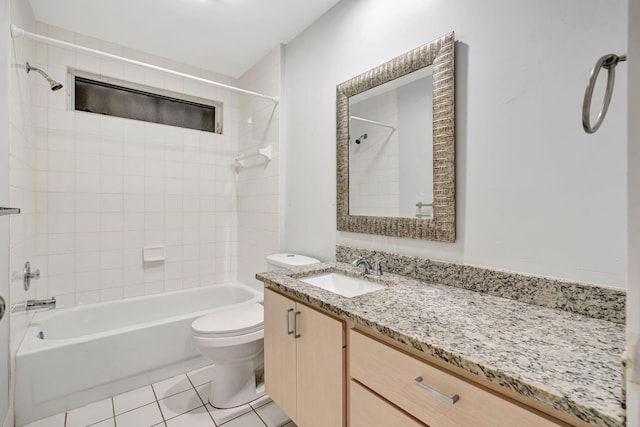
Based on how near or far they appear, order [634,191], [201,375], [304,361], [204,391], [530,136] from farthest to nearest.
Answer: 1. [201,375]
2. [204,391]
3. [304,361]
4. [530,136]
5. [634,191]

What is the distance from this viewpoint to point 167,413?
1675 mm

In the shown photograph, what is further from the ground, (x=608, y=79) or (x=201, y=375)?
(x=608, y=79)

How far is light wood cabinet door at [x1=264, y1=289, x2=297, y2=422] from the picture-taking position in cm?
132

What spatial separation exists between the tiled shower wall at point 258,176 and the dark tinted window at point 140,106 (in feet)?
1.23

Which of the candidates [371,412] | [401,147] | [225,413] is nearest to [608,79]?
[401,147]

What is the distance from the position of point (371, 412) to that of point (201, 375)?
1558 mm

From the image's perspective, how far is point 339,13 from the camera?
1.86m

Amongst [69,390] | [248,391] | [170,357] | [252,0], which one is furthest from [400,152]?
[69,390]

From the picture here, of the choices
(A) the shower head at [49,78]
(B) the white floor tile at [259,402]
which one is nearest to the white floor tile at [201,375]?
Answer: (B) the white floor tile at [259,402]

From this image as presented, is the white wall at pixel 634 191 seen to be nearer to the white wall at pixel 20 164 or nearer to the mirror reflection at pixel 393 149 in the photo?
the mirror reflection at pixel 393 149

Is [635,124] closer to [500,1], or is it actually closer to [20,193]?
[500,1]

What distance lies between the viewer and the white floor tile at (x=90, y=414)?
162 cm

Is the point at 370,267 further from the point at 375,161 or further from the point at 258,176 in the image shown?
the point at 258,176

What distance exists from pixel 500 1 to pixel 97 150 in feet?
8.89
